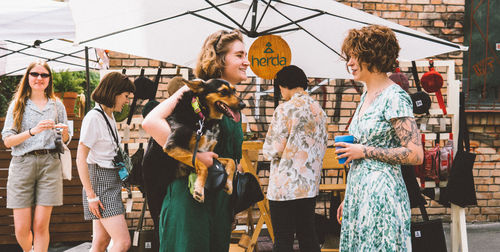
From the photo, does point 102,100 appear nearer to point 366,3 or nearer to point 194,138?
point 194,138

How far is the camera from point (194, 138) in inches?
69.8

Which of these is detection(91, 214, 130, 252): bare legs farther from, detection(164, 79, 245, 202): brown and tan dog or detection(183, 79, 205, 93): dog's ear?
detection(183, 79, 205, 93): dog's ear

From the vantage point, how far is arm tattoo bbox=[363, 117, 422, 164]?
85.3 inches

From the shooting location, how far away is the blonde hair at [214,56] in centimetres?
196

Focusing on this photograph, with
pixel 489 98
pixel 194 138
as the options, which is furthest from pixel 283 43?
pixel 489 98

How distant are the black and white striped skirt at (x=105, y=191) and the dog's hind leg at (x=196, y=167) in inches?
72.2

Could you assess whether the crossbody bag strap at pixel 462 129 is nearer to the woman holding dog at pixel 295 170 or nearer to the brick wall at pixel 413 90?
the woman holding dog at pixel 295 170

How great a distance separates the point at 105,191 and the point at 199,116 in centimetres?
194

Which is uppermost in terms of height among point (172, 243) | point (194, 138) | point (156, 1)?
point (156, 1)

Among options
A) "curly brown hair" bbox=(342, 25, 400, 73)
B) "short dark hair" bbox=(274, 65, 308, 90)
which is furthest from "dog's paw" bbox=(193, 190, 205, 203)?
"short dark hair" bbox=(274, 65, 308, 90)

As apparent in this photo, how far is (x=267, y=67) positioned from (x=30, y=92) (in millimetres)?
2431

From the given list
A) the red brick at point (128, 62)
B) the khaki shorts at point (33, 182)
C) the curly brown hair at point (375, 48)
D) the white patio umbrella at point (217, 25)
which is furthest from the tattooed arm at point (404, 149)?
the red brick at point (128, 62)

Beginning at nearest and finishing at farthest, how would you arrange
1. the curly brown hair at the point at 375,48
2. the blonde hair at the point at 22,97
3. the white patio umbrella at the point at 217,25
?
the curly brown hair at the point at 375,48 < the white patio umbrella at the point at 217,25 < the blonde hair at the point at 22,97

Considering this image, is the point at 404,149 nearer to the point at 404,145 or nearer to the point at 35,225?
the point at 404,145
